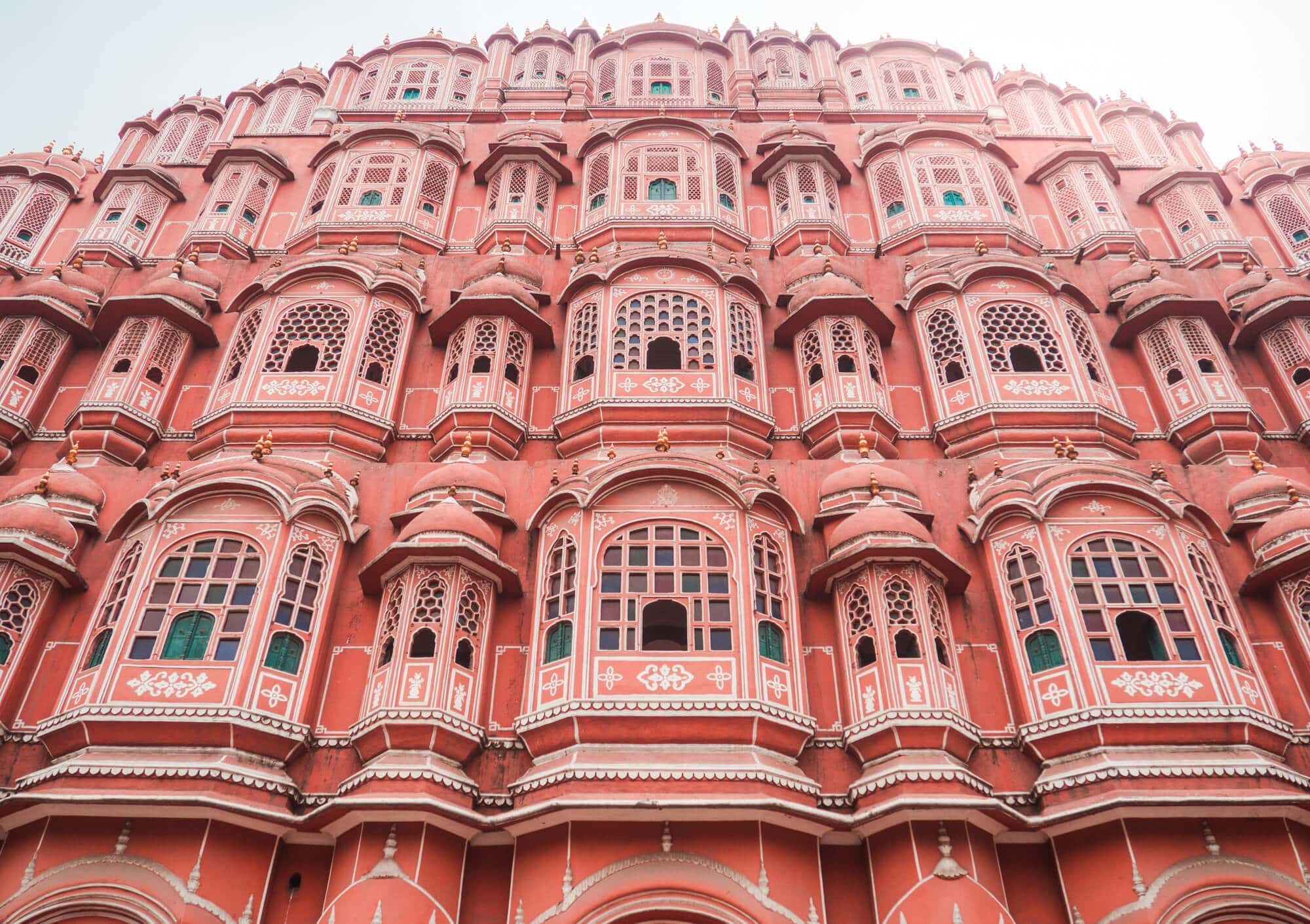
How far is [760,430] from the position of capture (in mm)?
17906

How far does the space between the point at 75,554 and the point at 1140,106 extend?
27078 millimetres

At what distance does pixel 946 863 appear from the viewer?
1198 centimetres

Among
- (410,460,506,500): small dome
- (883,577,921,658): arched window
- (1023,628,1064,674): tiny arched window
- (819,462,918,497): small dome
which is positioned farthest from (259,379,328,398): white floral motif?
(1023,628,1064,674): tiny arched window

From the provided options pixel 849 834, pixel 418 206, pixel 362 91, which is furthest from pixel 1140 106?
pixel 849 834

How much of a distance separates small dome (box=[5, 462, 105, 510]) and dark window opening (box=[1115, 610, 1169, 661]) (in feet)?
50.4

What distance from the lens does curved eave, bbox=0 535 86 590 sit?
14656mm

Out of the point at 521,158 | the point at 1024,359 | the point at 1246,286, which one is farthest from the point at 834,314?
the point at 521,158

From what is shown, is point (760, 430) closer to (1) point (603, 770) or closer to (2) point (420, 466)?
(2) point (420, 466)

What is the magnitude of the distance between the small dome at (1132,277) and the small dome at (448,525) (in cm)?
1343

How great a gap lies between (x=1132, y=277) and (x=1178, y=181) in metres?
5.22

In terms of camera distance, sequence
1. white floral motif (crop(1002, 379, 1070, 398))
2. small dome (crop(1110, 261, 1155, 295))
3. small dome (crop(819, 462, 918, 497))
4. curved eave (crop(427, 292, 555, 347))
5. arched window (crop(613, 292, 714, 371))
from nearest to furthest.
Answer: small dome (crop(819, 462, 918, 497)) → white floral motif (crop(1002, 379, 1070, 398)) → arched window (crop(613, 292, 714, 371)) → curved eave (crop(427, 292, 555, 347)) → small dome (crop(1110, 261, 1155, 295))

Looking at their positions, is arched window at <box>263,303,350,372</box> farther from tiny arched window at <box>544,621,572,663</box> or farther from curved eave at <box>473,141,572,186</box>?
tiny arched window at <box>544,621,572,663</box>

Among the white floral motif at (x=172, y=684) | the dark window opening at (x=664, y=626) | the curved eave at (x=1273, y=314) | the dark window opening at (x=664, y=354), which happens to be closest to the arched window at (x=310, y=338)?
the dark window opening at (x=664, y=354)

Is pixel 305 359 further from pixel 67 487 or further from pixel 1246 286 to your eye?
pixel 1246 286
